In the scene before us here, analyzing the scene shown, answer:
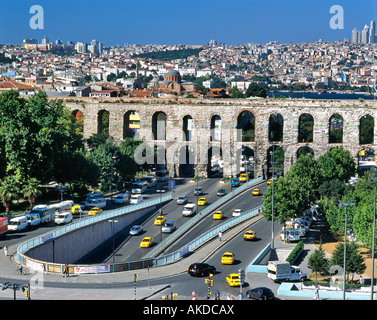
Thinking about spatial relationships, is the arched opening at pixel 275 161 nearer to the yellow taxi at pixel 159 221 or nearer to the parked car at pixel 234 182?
the parked car at pixel 234 182

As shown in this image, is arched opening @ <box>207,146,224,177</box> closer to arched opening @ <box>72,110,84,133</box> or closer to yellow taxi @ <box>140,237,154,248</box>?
arched opening @ <box>72,110,84,133</box>

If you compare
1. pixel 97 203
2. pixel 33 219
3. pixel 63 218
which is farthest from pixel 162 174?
pixel 33 219

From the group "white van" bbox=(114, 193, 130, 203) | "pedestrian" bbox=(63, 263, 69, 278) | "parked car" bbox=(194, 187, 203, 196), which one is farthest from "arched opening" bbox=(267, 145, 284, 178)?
"pedestrian" bbox=(63, 263, 69, 278)

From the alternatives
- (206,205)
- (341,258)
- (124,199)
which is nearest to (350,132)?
(206,205)

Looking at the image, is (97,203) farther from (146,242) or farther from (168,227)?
(146,242)

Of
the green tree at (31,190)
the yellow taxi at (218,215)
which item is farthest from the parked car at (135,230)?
the green tree at (31,190)

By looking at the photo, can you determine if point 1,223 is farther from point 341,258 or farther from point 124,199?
point 341,258
